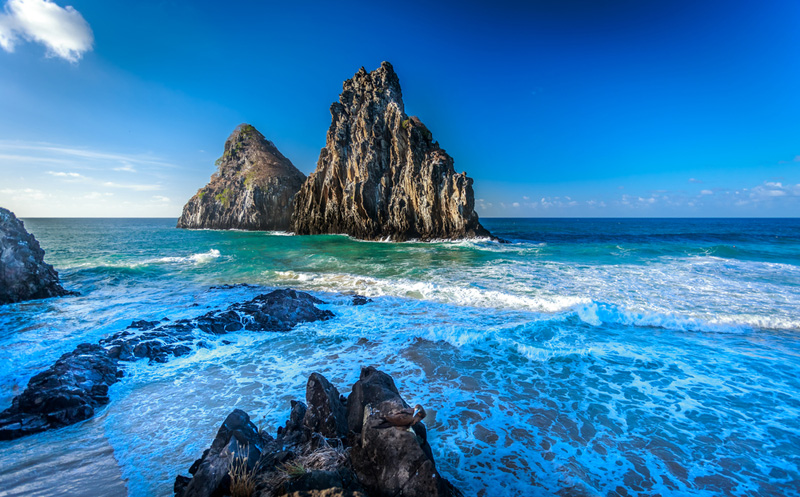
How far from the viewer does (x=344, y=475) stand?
3508 millimetres

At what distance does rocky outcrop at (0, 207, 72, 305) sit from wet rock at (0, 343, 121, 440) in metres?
10.5

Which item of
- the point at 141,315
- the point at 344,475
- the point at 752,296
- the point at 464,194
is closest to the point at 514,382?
the point at 344,475

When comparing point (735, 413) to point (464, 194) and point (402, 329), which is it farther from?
point (464, 194)

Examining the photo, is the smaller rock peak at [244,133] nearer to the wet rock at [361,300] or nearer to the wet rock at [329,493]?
the wet rock at [361,300]

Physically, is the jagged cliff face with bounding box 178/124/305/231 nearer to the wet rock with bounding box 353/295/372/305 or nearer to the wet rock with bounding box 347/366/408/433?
the wet rock with bounding box 353/295/372/305

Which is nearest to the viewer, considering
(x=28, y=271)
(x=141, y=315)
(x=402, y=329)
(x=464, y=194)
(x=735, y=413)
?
(x=735, y=413)

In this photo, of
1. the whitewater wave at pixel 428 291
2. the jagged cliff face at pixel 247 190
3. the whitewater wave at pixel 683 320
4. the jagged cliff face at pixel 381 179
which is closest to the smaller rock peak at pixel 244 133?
the jagged cliff face at pixel 247 190

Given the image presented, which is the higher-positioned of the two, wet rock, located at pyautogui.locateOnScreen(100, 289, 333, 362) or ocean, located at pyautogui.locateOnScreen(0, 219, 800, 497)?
wet rock, located at pyautogui.locateOnScreen(100, 289, 333, 362)

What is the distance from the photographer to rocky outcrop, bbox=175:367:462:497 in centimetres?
325

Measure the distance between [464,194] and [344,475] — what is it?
135 feet

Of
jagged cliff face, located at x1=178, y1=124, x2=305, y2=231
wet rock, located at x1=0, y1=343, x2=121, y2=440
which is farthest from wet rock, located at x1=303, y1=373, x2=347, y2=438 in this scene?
jagged cliff face, located at x1=178, y1=124, x2=305, y2=231

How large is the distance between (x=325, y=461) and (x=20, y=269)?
18661 mm

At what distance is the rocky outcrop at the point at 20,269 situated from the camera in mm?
13344

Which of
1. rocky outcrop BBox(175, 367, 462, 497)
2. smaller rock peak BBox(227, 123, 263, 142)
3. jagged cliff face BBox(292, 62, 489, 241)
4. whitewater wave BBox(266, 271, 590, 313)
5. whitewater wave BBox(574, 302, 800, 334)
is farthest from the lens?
smaller rock peak BBox(227, 123, 263, 142)
